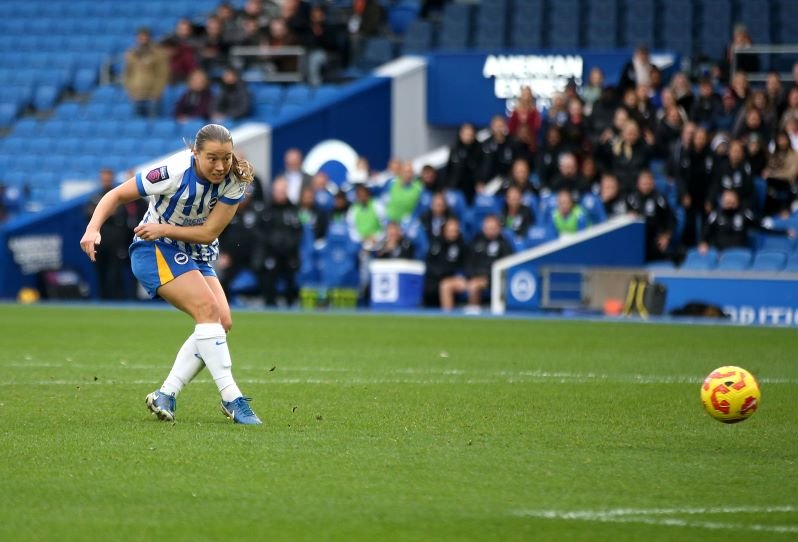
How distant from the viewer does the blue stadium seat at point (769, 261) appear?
66.7 ft

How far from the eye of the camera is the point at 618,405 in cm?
1027

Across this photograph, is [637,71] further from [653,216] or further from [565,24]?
[565,24]

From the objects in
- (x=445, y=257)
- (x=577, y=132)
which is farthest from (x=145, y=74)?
(x=577, y=132)

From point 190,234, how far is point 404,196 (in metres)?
14.9

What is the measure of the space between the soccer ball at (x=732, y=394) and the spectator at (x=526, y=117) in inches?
593

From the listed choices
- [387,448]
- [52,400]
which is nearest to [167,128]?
[52,400]

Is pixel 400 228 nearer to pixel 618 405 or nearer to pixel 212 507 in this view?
pixel 618 405

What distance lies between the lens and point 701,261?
2080 cm

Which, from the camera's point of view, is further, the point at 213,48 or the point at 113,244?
the point at 213,48

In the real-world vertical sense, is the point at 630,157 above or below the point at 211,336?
above

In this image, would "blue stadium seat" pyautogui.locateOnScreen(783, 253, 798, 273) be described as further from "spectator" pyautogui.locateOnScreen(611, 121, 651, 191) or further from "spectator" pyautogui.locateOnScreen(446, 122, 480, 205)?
"spectator" pyautogui.locateOnScreen(446, 122, 480, 205)

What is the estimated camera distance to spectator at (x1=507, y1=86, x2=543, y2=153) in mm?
23672

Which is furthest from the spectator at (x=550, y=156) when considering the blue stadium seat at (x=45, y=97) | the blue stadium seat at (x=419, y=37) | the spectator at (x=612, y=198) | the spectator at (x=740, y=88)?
the blue stadium seat at (x=45, y=97)

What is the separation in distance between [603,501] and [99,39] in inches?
1048
